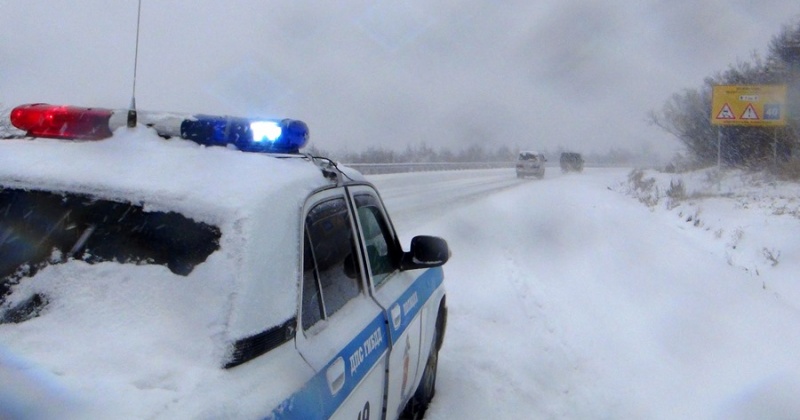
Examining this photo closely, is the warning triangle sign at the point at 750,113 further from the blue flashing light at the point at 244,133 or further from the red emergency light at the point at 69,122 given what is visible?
the red emergency light at the point at 69,122

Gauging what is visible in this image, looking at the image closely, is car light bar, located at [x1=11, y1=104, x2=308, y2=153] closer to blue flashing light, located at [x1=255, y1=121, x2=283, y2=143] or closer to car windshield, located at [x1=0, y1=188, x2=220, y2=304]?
blue flashing light, located at [x1=255, y1=121, x2=283, y2=143]

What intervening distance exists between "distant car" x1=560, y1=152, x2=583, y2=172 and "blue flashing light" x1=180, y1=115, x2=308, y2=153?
182ft

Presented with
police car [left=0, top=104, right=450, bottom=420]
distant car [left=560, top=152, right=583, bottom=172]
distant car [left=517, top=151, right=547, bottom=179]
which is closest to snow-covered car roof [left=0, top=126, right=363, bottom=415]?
police car [left=0, top=104, right=450, bottom=420]

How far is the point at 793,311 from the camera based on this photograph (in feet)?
22.2

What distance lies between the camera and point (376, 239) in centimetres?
334

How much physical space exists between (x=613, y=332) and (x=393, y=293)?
4006mm

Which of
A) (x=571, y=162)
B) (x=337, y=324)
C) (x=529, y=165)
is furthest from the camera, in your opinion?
(x=571, y=162)

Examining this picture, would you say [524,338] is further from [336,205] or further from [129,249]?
[129,249]

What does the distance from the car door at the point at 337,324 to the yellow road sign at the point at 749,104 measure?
56.4ft

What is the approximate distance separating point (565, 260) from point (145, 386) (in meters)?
8.88

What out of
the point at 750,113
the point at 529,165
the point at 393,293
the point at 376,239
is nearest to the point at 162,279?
the point at 393,293

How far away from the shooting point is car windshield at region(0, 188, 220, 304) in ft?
6.27

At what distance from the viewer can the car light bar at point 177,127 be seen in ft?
7.72

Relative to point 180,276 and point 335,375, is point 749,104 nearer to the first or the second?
point 335,375
